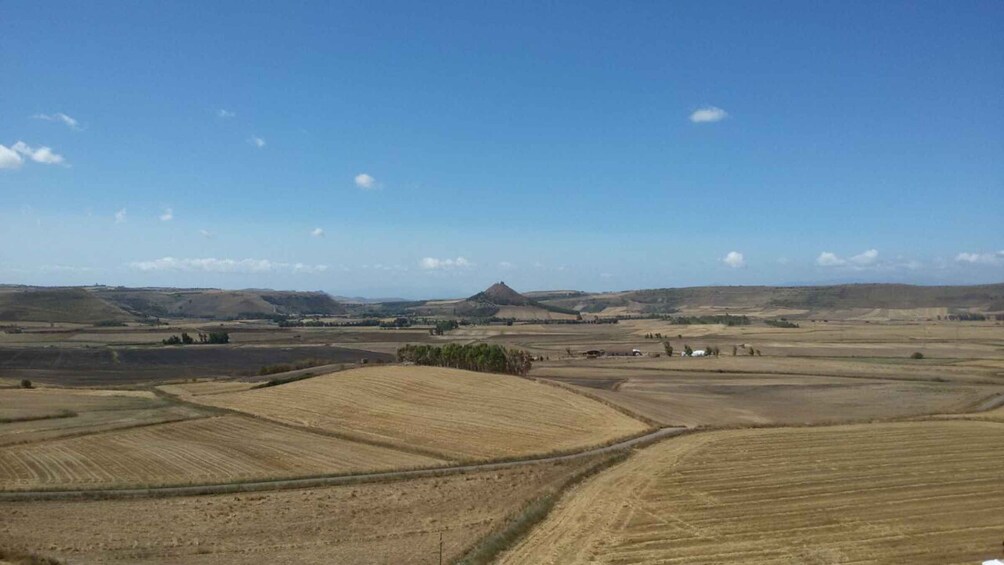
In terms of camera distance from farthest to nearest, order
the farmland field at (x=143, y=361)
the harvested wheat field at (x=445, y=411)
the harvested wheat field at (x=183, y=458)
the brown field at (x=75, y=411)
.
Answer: the farmland field at (x=143, y=361) → the brown field at (x=75, y=411) → the harvested wheat field at (x=445, y=411) → the harvested wheat field at (x=183, y=458)

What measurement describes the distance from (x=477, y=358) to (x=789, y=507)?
214ft

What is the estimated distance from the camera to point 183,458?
134ft

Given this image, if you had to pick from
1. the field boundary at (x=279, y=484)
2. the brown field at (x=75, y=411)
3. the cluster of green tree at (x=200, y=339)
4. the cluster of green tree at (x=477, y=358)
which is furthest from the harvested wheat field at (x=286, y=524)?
the cluster of green tree at (x=200, y=339)

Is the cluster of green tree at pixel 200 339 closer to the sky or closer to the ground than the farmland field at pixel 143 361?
closer to the sky

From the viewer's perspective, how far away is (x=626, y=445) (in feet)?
144

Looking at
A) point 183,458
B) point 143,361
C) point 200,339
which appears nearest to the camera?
point 183,458

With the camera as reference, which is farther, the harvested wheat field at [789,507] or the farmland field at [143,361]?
the farmland field at [143,361]

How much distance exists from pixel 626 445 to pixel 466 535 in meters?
20.5

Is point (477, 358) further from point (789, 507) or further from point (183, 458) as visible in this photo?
point (789, 507)

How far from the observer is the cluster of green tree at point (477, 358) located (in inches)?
3514

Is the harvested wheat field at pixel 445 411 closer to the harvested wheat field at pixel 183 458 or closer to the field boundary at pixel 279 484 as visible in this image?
the field boundary at pixel 279 484

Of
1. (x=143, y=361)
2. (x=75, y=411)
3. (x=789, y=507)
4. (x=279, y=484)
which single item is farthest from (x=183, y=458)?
(x=143, y=361)

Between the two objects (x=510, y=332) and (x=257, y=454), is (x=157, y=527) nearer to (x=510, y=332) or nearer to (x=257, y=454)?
(x=257, y=454)

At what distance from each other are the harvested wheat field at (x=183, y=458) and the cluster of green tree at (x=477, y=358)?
40.9 meters
